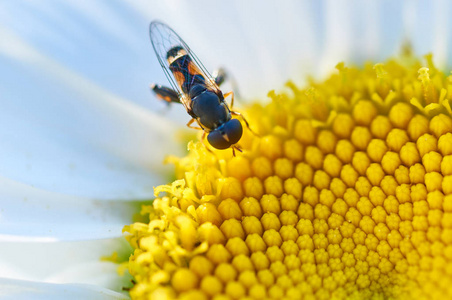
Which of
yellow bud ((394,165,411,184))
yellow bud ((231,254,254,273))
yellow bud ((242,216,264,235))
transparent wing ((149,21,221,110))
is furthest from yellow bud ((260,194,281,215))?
transparent wing ((149,21,221,110))

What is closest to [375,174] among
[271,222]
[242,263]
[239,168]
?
[271,222]

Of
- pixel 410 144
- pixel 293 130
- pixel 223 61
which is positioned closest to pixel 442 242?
pixel 410 144

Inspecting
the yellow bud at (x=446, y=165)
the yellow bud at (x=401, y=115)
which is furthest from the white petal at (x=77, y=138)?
the yellow bud at (x=446, y=165)

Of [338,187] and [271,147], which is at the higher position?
[271,147]

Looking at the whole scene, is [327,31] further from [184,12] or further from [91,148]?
[91,148]

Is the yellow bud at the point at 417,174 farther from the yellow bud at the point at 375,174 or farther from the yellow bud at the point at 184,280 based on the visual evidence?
Result: the yellow bud at the point at 184,280

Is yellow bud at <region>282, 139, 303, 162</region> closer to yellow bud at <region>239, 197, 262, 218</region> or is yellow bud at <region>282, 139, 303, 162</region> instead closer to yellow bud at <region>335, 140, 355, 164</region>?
yellow bud at <region>335, 140, 355, 164</region>

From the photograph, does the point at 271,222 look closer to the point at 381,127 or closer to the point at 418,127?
the point at 381,127
